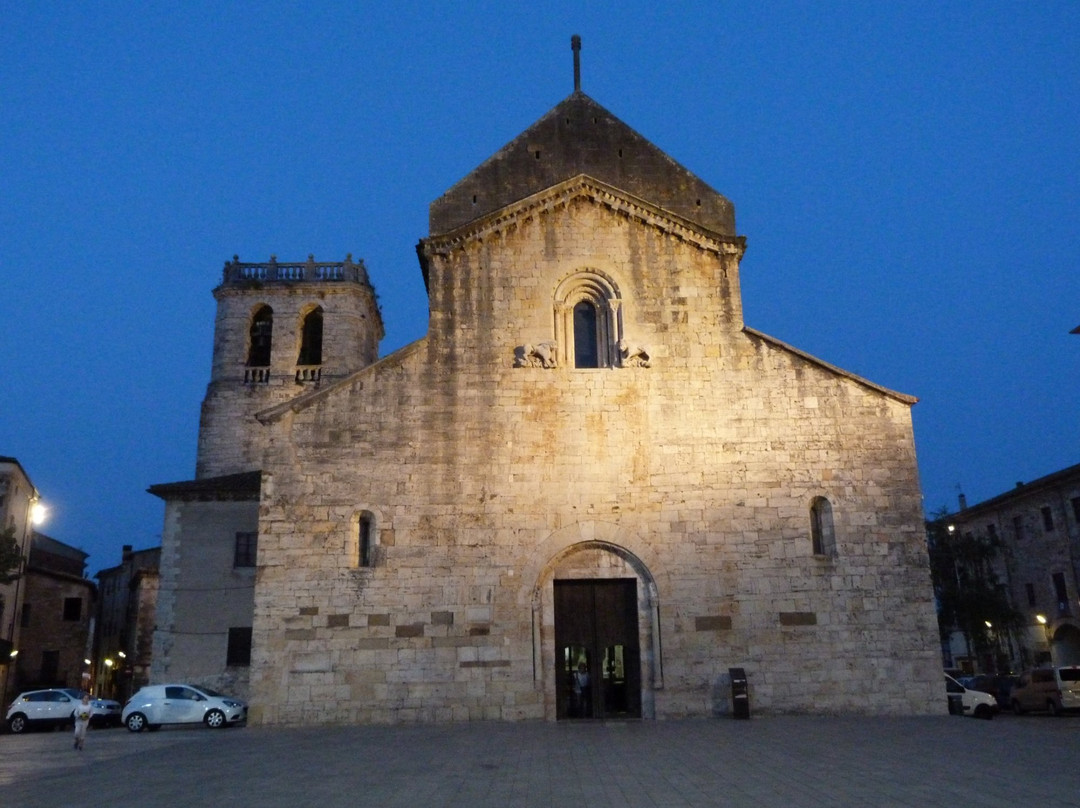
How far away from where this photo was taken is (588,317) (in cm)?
2088

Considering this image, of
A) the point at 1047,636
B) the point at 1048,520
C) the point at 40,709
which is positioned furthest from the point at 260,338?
the point at 1047,636

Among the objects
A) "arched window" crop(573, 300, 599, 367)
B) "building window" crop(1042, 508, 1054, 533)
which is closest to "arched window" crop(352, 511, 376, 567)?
"arched window" crop(573, 300, 599, 367)

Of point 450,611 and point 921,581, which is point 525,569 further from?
point 921,581

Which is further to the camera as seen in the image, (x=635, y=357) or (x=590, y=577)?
(x=635, y=357)

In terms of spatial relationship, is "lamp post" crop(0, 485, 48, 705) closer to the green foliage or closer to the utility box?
the green foliage

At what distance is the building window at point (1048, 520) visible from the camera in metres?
38.0

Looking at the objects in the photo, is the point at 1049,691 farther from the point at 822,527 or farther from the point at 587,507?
the point at 587,507

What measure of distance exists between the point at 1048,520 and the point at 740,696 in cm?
2771

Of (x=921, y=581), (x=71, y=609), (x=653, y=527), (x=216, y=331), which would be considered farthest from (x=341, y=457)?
(x=71, y=609)

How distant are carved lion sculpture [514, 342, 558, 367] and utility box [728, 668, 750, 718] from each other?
7.78 metres

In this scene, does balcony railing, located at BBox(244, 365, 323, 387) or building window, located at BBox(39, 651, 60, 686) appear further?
building window, located at BBox(39, 651, 60, 686)

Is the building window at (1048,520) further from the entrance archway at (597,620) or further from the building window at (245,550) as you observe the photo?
the building window at (245,550)

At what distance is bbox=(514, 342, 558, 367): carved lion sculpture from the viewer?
1977cm

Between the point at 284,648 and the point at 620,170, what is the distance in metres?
14.0
